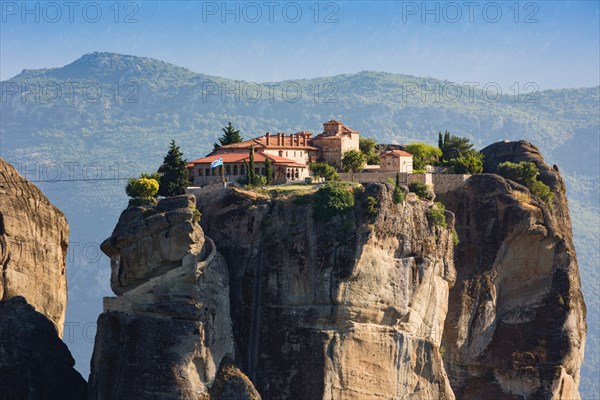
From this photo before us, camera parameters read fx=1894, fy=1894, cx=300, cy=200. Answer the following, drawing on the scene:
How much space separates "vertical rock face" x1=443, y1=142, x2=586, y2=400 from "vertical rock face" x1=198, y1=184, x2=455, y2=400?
8.13 m

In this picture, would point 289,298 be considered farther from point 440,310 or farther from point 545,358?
point 545,358

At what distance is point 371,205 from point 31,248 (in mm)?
19381

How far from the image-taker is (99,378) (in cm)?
9956

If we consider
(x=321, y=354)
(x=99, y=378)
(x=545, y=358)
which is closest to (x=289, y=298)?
(x=321, y=354)

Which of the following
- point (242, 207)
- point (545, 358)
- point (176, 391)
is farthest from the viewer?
point (545, 358)

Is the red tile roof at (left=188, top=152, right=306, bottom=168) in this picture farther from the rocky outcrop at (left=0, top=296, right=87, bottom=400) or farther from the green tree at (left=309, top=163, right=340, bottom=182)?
the rocky outcrop at (left=0, top=296, right=87, bottom=400)

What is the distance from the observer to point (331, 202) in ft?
335

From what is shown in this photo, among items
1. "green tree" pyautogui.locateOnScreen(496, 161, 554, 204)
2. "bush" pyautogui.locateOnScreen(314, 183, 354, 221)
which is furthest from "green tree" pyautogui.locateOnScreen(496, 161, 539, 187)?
"bush" pyautogui.locateOnScreen(314, 183, 354, 221)

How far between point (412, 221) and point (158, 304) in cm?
1579

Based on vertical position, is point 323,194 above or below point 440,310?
above

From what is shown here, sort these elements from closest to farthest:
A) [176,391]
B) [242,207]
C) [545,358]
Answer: [176,391] → [242,207] → [545,358]

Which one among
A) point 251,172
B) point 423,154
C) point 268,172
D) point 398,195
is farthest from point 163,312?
point 423,154

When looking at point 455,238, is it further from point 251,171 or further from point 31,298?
point 31,298

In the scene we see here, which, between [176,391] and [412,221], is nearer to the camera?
[176,391]
